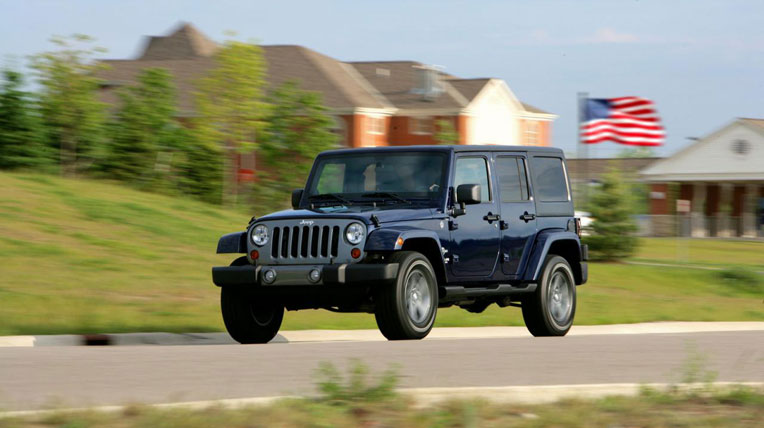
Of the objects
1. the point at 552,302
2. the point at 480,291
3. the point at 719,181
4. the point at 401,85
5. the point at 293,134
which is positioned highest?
the point at 401,85

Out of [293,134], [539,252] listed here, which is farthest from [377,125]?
[539,252]

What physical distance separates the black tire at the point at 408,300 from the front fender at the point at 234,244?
1.58 meters

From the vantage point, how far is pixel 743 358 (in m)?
11.0

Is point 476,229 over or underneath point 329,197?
underneath

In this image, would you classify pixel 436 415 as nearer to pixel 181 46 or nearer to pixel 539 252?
pixel 539 252

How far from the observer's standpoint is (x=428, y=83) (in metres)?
65.7

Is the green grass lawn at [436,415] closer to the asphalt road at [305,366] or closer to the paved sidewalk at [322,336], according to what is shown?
the asphalt road at [305,366]

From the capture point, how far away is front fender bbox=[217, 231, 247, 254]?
12.4 meters

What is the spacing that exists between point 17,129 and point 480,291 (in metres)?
22.1

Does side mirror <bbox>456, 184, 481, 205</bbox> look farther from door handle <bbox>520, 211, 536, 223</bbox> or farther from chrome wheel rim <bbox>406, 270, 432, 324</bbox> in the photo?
door handle <bbox>520, 211, 536, 223</bbox>

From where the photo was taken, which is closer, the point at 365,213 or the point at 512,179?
the point at 365,213

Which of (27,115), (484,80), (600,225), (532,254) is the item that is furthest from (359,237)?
(484,80)

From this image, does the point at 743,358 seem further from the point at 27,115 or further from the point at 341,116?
the point at 341,116

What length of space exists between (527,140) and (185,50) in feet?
67.7
